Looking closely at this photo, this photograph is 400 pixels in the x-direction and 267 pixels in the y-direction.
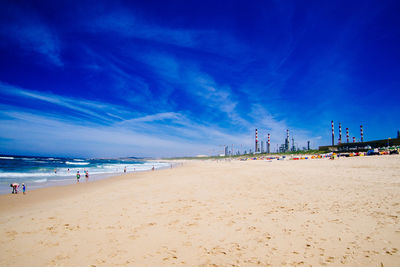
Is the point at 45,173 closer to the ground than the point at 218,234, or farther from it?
closer to the ground

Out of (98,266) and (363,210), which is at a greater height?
(363,210)

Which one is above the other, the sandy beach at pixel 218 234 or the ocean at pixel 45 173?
the sandy beach at pixel 218 234

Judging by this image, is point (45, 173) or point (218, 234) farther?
point (45, 173)

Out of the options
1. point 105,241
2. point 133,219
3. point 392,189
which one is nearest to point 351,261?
point 105,241

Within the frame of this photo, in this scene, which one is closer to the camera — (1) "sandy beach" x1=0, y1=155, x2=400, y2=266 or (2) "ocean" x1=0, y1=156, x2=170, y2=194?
(1) "sandy beach" x1=0, y1=155, x2=400, y2=266

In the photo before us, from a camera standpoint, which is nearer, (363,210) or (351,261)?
(351,261)

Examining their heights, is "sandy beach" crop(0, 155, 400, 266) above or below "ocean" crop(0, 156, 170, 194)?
above

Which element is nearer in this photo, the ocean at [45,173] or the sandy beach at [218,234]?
the sandy beach at [218,234]

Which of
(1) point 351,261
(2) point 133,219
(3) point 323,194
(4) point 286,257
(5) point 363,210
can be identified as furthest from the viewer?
(3) point 323,194

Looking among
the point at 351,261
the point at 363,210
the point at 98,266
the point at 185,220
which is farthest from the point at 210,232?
the point at 363,210

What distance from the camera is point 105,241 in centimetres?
530

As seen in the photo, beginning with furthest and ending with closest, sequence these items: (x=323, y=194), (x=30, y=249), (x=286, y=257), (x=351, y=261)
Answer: (x=323, y=194)
(x=30, y=249)
(x=286, y=257)
(x=351, y=261)

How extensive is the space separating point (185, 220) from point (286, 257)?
351cm

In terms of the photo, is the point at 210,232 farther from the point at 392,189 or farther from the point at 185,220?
the point at 392,189
